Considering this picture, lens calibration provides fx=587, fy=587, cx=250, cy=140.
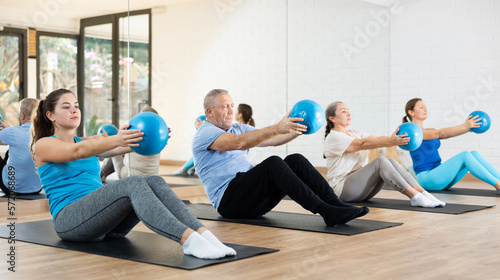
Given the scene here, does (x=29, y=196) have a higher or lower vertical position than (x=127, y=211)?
lower

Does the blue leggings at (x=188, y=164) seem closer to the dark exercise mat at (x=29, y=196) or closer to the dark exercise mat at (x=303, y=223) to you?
the dark exercise mat at (x=29, y=196)

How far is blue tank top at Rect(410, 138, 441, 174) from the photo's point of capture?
5609 millimetres

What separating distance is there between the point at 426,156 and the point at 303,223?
2.37 meters

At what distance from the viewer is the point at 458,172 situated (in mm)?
5441

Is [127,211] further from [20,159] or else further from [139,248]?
[20,159]

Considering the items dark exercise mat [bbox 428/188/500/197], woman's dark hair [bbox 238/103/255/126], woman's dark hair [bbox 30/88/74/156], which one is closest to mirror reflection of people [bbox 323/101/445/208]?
dark exercise mat [bbox 428/188/500/197]

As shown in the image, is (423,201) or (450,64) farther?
(450,64)

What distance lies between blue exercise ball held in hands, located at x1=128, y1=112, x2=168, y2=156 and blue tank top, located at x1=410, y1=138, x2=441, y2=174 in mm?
3454

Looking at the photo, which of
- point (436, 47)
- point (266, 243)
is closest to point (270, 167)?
point (266, 243)

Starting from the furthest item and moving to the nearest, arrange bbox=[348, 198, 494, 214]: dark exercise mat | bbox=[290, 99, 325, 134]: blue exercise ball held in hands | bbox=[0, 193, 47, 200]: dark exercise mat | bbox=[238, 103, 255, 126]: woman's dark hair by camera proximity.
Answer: bbox=[238, 103, 255, 126]: woman's dark hair
bbox=[0, 193, 47, 200]: dark exercise mat
bbox=[348, 198, 494, 214]: dark exercise mat
bbox=[290, 99, 325, 134]: blue exercise ball held in hands

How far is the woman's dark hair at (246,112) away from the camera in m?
6.47

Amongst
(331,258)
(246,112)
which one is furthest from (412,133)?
(246,112)

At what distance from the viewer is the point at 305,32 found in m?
7.02

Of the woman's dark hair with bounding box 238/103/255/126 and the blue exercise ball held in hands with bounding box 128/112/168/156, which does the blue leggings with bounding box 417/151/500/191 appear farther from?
the blue exercise ball held in hands with bounding box 128/112/168/156
